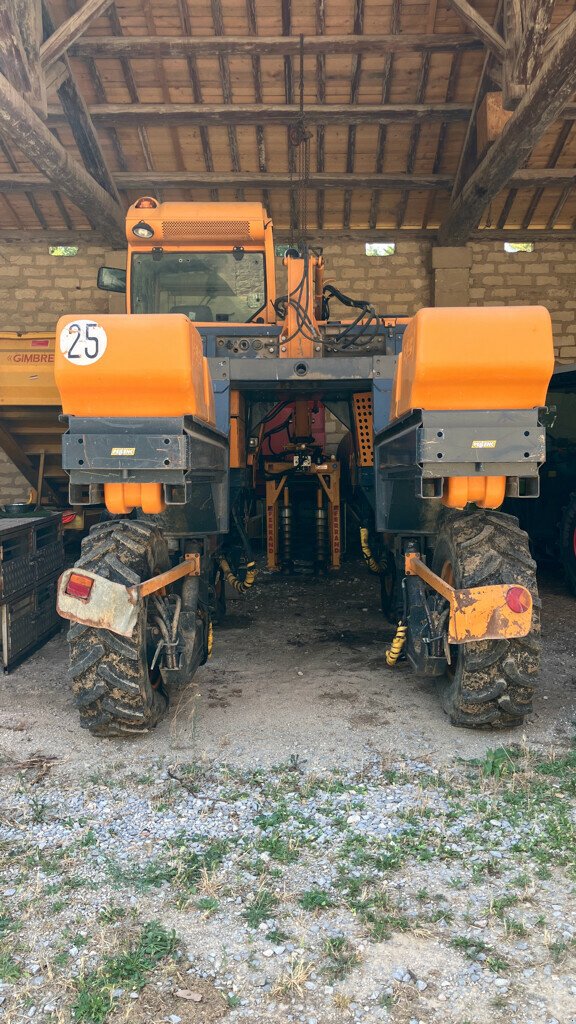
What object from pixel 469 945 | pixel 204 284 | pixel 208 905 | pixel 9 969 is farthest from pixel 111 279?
pixel 469 945

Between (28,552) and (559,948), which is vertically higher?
(28,552)

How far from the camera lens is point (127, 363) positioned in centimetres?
296

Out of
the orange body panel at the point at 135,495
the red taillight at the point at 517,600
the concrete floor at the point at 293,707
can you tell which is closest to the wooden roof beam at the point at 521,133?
the concrete floor at the point at 293,707

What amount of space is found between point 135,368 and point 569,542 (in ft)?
16.3

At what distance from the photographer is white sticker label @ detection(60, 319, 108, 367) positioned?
2959 mm

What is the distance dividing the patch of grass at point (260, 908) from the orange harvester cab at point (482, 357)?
1965 millimetres

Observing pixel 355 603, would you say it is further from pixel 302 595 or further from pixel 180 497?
pixel 180 497

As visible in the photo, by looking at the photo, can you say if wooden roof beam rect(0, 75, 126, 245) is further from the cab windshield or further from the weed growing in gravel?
the weed growing in gravel

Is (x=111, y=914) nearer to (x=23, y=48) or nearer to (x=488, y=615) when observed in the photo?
(x=488, y=615)

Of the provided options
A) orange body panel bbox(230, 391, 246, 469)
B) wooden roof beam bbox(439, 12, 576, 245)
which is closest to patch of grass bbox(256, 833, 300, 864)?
orange body panel bbox(230, 391, 246, 469)

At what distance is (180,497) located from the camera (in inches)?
125

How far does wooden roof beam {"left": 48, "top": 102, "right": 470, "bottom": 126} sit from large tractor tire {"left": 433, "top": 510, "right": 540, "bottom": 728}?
6.58m

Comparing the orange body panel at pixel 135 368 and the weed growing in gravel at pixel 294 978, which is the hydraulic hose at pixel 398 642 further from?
the weed growing in gravel at pixel 294 978

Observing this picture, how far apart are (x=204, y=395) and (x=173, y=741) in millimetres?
1683
